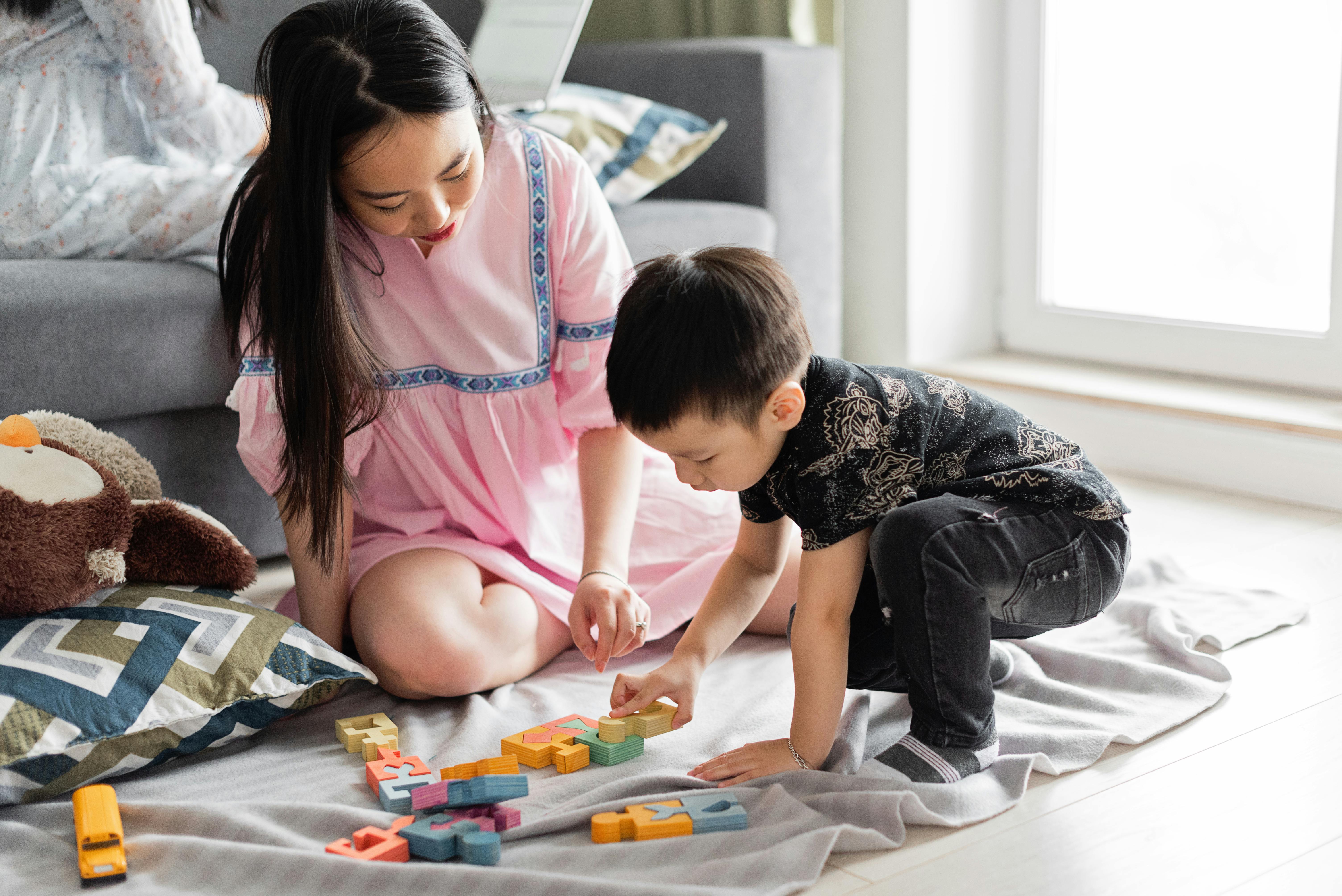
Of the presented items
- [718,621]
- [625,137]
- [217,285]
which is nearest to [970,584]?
[718,621]

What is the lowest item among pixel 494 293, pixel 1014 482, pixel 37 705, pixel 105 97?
pixel 37 705

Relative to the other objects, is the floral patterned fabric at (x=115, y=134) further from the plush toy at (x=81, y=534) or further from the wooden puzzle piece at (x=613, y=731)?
the wooden puzzle piece at (x=613, y=731)

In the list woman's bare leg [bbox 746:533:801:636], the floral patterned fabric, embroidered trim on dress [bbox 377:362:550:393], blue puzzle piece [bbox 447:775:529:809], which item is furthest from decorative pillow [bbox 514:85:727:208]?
blue puzzle piece [bbox 447:775:529:809]

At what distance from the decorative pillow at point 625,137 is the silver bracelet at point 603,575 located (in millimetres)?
872

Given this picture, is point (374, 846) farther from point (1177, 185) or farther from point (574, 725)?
point (1177, 185)

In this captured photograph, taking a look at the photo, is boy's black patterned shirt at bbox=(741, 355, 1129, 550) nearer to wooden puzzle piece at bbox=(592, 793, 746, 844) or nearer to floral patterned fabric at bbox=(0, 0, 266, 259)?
wooden puzzle piece at bbox=(592, 793, 746, 844)

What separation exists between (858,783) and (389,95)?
2.16ft

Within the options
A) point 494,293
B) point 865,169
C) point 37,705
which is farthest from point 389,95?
point 865,169

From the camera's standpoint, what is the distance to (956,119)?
225 centimetres

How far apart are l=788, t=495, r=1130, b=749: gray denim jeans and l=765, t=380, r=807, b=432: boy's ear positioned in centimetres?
11

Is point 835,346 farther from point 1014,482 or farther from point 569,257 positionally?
point 1014,482

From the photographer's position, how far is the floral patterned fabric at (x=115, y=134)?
4.69 feet

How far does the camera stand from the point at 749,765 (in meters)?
0.97

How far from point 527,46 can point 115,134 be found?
1.95 feet
